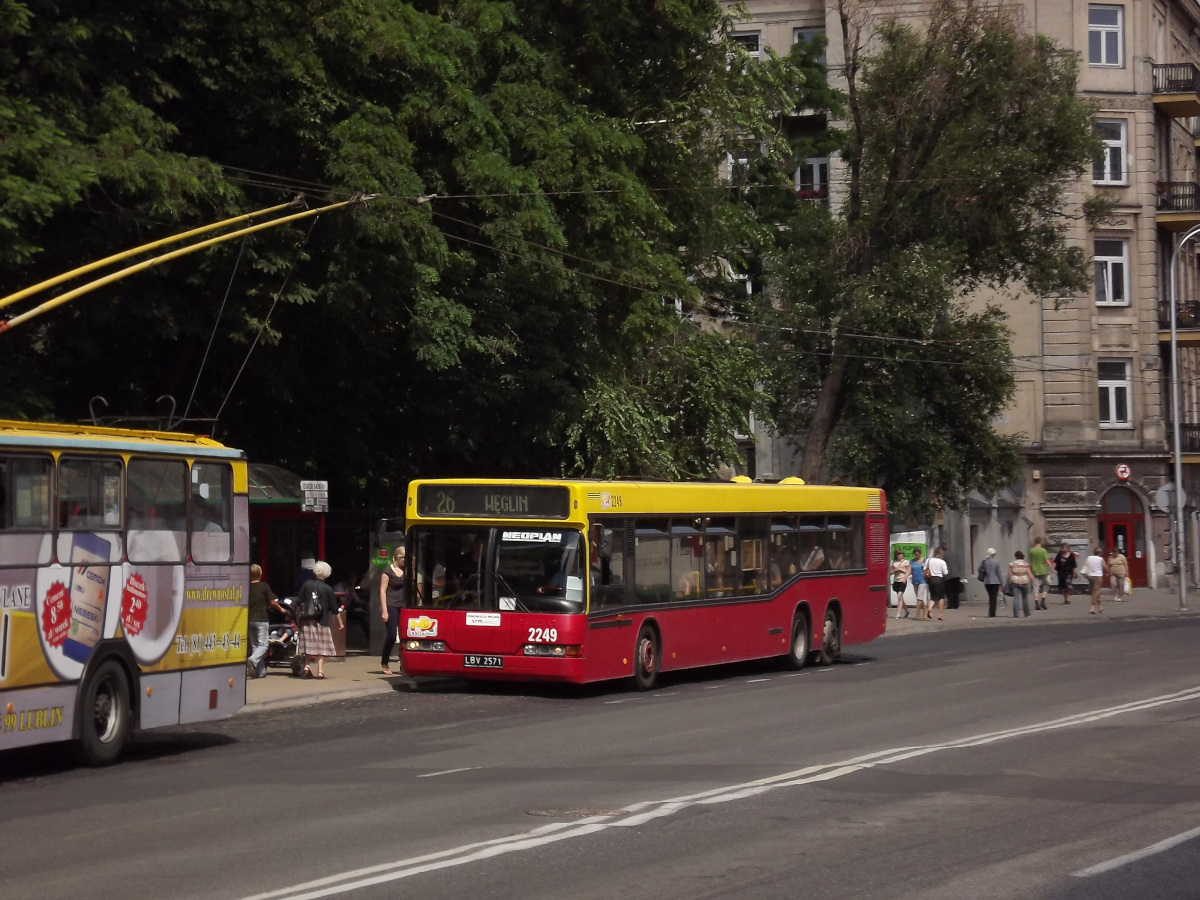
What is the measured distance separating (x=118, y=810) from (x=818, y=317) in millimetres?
32211

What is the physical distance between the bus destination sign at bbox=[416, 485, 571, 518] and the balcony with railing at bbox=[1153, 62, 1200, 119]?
40.4 m

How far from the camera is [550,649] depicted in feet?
64.4

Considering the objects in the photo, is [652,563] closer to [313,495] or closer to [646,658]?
[646,658]

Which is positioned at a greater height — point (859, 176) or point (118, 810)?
point (859, 176)

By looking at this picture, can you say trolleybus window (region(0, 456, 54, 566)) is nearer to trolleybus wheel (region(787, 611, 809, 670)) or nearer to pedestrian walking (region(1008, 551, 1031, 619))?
trolleybus wheel (region(787, 611, 809, 670))

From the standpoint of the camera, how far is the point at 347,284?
75.0ft

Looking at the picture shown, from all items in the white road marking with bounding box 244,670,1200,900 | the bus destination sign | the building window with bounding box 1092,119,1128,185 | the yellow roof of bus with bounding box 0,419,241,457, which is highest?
the building window with bounding box 1092,119,1128,185

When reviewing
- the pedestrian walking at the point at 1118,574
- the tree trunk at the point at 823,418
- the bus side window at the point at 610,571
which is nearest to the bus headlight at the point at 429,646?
the bus side window at the point at 610,571

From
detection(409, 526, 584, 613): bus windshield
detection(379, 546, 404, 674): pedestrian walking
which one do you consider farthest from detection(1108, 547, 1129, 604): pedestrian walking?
detection(409, 526, 584, 613): bus windshield

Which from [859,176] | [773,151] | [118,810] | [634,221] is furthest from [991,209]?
[118,810]

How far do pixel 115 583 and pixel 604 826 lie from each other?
6087 millimetres

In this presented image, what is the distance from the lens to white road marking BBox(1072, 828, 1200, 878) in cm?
846

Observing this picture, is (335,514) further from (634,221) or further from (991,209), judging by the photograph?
(991,209)

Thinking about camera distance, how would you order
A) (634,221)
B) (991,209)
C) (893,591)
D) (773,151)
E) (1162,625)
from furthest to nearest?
(893,591)
(991,209)
(1162,625)
(773,151)
(634,221)
